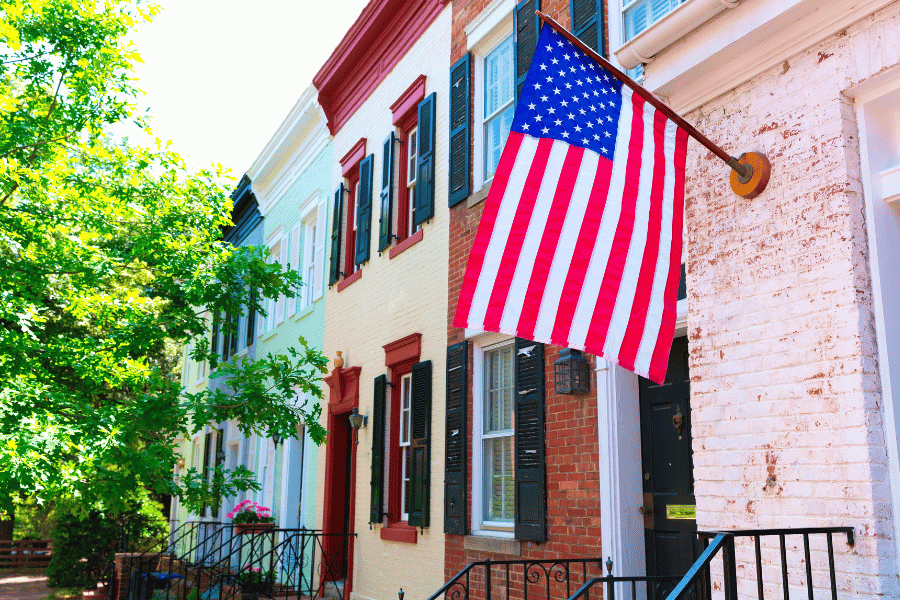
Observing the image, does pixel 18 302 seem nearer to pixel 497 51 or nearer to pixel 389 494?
pixel 389 494

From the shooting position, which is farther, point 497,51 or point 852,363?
point 497,51

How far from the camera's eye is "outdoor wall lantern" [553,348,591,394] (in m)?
6.67

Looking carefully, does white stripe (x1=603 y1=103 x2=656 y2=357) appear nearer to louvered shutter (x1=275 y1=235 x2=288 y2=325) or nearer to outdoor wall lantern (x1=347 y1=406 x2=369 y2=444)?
outdoor wall lantern (x1=347 y1=406 x2=369 y2=444)

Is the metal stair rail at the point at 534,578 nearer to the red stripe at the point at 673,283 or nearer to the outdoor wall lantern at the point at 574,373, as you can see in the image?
the outdoor wall lantern at the point at 574,373

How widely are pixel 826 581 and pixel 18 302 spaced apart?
8719mm

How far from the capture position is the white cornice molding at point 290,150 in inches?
567

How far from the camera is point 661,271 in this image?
4.05 meters

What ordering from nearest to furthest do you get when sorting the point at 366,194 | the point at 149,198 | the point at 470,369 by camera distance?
1. the point at 470,369
2. the point at 149,198
3. the point at 366,194

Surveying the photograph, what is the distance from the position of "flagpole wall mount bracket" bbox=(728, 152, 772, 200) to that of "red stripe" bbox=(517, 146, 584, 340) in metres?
0.83

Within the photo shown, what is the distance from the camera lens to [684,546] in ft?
19.3

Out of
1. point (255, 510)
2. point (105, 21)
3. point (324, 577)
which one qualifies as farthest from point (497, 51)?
point (255, 510)

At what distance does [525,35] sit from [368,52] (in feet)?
15.6

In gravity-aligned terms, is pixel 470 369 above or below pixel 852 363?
above

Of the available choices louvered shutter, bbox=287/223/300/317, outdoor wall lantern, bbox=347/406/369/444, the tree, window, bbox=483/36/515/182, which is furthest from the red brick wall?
louvered shutter, bbox=287/223/300/317
